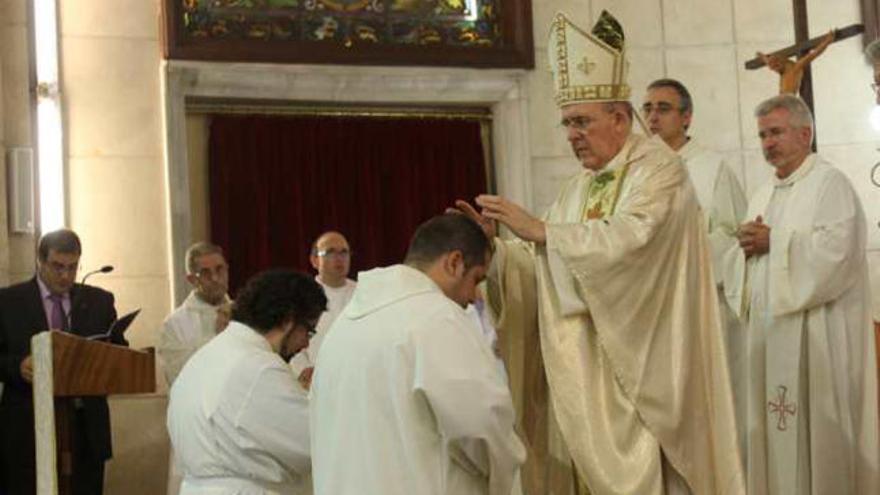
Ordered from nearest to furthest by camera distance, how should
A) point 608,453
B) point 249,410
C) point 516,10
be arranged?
point 249,410
point 608,453
point 516,10

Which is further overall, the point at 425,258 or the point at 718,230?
the point at 718,230

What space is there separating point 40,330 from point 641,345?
3243 millimetres

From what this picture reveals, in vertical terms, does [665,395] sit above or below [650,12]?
below

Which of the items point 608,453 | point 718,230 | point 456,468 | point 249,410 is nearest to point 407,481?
point 456,468

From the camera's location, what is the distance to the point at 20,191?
27.7 feet

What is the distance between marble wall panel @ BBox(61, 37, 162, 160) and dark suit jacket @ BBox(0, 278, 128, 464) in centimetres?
166

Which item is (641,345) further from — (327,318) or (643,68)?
(643,68)

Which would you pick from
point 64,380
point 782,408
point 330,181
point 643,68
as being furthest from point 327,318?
point 64,380

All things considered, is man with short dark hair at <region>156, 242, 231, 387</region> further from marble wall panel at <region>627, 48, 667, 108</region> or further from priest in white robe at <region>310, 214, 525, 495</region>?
priest in white robe at <region>310, 214, 525, 495</region>

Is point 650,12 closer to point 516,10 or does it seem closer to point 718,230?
point 516,10

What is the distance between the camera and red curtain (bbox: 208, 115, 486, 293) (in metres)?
9.27

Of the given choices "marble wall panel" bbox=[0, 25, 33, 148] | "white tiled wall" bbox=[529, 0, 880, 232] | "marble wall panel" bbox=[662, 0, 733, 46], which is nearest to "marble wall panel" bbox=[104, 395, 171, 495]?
"marble wall panel" bbox=[0, 25, 33, 148]

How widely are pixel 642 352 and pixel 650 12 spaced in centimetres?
516

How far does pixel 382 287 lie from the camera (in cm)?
395
